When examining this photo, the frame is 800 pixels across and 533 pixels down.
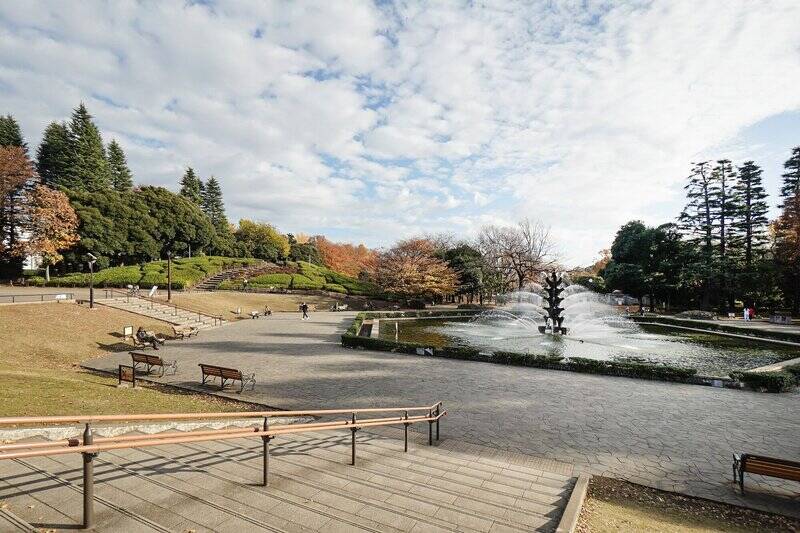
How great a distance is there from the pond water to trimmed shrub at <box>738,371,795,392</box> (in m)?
1.10

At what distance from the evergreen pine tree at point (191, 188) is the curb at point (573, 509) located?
82823 mm

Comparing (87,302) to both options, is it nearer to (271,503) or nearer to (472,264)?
(271,503)

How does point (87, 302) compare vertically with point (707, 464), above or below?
above

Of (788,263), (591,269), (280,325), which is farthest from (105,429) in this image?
(591,269)

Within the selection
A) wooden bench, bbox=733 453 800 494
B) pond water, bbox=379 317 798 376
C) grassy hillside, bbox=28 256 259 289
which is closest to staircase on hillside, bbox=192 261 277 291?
grassy hillside, bbox=28 256 259 289

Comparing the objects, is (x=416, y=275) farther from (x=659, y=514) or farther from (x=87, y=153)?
(x=87, y=153)

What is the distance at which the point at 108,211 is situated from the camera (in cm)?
4753

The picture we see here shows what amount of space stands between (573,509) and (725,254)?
152 ft

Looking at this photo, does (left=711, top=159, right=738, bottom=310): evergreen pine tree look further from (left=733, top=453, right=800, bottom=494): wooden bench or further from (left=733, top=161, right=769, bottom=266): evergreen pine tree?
(left=733, top=453, right=800, bottom=494): wooden bench

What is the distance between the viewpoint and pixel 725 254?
1512 inches

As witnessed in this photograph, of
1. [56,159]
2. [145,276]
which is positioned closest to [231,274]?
[145,276]

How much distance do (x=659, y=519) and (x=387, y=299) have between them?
43.5 meters

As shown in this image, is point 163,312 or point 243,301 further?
point 243,301

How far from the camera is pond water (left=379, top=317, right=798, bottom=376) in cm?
1836
